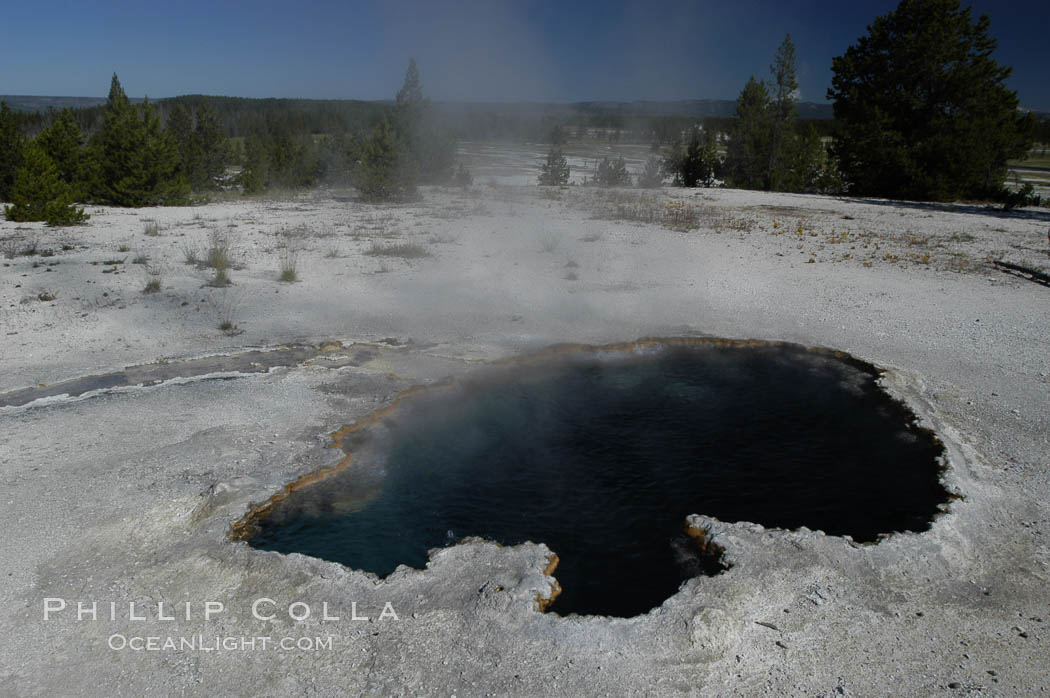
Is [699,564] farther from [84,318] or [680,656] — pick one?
[84,318]

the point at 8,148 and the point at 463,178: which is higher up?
the point at 8,148

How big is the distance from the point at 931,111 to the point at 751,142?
4594 millimetres

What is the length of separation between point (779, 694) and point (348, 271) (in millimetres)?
6979

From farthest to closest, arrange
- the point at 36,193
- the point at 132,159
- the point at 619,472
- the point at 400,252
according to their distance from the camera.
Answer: the point at 132,159 < the point at 36,193 < the point at 400,252 < the point at 619,472

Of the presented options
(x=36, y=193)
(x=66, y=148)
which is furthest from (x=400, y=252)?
(x=66, y=148)

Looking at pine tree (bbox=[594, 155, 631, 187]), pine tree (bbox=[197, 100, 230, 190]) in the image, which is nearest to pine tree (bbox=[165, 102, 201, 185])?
pine tree (bbox=[197, 100, 230, 190])

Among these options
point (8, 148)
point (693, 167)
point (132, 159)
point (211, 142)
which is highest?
point (211, 142)

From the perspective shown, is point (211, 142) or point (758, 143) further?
point (211, 142)

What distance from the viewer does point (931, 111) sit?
17.3 metres

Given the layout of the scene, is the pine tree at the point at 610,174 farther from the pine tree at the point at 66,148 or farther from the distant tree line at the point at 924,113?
the pine tree at the point at 66,148

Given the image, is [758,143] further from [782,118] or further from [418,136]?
[418,136]

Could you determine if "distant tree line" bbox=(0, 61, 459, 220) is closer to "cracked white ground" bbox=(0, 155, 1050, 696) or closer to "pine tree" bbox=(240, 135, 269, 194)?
"cracked white ground" bbox=(0, 155, 1050, 696)

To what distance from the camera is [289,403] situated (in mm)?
4340

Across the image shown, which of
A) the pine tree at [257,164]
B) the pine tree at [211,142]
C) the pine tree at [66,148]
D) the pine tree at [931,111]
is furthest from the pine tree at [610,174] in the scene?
the pine tree at [211,142]
